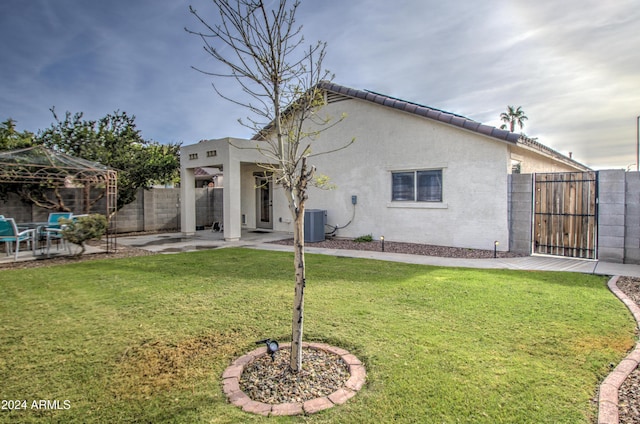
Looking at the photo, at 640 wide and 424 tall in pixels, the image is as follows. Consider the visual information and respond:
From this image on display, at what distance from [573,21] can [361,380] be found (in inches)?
435

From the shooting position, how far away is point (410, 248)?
10.8m

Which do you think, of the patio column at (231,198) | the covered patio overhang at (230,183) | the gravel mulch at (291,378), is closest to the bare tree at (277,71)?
the gravel mulch at (291,378)

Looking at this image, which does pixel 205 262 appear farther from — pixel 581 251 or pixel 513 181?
pixel 581 251

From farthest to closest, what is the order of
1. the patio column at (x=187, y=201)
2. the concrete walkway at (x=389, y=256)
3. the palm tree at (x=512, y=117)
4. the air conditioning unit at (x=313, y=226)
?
the palm tree at (x=512, y=117)
the patio column at (x=187, y=201)
the air conditioning unit at (x=313, y=226)
the concrete walkway at (x=389, y=256)

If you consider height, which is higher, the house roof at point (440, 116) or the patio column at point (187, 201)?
the house roof at point (440, 116)

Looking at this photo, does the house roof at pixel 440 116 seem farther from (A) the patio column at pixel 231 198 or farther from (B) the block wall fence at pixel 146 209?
(B) the block wall fence at pixel 146 209

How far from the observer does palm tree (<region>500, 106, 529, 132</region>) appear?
1800 inches

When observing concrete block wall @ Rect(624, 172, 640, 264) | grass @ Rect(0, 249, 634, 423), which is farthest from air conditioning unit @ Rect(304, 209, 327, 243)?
concrete block wall @ Rect(624, 172, 640, 264)

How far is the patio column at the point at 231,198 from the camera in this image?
42.5ft

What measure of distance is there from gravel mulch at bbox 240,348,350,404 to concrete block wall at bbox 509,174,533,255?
8203mm

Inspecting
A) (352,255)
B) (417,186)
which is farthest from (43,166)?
(417,186)

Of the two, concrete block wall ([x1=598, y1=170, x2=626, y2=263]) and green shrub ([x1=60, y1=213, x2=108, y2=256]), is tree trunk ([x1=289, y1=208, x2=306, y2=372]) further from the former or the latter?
green shrub ([x1=60, y1=213, x2=108, y2=256])

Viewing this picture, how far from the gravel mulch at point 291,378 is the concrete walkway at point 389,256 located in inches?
229

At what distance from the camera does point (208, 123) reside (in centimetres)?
1662
